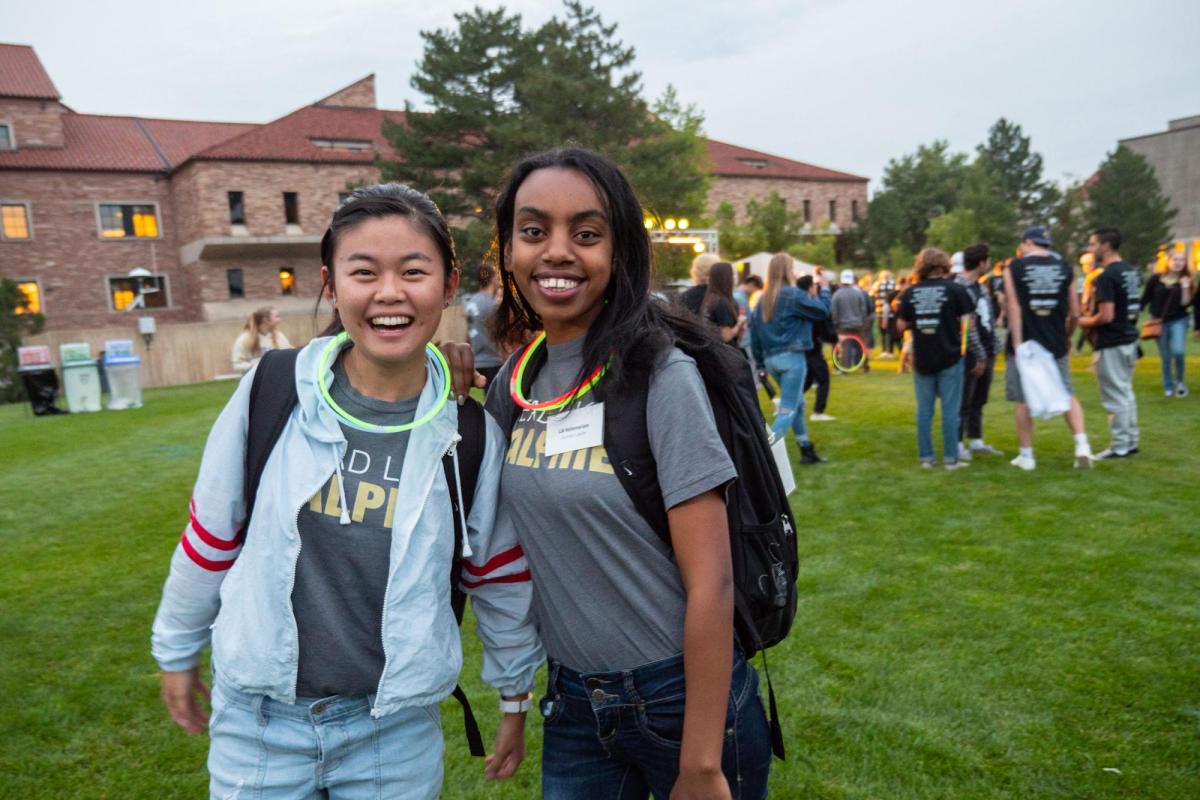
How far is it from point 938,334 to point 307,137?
38424 mm

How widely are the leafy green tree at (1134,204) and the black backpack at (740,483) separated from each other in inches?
2189

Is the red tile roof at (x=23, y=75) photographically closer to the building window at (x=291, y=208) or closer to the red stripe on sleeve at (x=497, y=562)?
the building window at (x=291, y=208)

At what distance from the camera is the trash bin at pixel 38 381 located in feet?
54.0

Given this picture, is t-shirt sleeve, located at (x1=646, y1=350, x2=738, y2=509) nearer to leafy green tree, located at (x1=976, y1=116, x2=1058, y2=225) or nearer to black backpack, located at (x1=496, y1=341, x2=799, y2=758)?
black backpack, located at (x1=496, y1=341, x2=799, y2=758)

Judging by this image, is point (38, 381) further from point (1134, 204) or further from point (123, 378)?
point (1134, 204)

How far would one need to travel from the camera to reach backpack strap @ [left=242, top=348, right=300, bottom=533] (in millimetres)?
1765

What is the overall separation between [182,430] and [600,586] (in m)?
13.3

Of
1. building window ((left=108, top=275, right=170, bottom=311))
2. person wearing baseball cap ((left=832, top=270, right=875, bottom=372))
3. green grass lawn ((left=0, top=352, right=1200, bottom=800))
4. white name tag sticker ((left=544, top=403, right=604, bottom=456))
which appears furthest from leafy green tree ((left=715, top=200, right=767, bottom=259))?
white name tag sticker ((left=544, top=403, right=604, bottom=456))

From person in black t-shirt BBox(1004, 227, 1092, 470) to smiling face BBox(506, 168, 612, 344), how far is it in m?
6.54

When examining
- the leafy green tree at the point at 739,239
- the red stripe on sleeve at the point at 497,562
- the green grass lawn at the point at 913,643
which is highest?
the leafy green tree at the point at 739,239

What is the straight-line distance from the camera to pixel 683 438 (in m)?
1.55

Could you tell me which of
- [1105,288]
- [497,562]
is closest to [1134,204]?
[1105,288]

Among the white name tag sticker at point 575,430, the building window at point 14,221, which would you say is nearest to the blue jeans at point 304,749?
the white name tag sticker at point 575,430

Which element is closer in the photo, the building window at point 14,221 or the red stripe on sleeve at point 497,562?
the red stripe on sleeve at point 497,562
